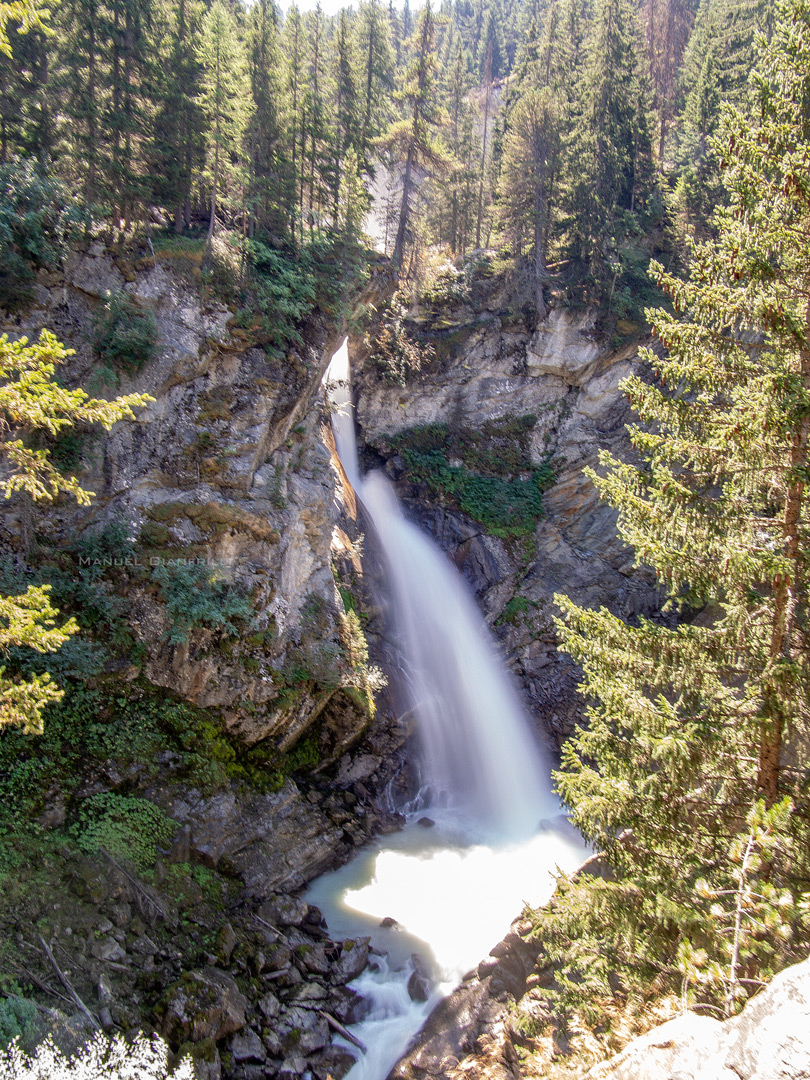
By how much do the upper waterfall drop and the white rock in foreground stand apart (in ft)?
36.1

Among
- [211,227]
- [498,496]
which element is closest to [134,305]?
[211,227]

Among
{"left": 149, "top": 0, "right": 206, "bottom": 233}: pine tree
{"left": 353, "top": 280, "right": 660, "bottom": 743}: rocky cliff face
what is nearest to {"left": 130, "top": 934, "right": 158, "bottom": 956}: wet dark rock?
{"left": 353, "top": 280, "right": 660, "bottom": 743}: rocky cliff face

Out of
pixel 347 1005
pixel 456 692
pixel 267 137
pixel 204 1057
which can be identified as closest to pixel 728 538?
pixel 204 1057

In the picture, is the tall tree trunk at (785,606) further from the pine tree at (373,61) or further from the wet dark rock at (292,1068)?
the pine tree at (373,61)

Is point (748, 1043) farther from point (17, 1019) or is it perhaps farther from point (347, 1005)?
point (347, 1005)

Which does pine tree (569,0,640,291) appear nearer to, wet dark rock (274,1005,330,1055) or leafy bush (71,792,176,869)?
leafy bush (71,792,176,869)

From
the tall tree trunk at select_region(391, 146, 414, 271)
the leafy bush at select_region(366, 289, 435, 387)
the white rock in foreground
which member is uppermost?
the tall tree trunk at select_region(391, 146, 414, 271)

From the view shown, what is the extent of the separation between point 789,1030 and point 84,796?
10027mm

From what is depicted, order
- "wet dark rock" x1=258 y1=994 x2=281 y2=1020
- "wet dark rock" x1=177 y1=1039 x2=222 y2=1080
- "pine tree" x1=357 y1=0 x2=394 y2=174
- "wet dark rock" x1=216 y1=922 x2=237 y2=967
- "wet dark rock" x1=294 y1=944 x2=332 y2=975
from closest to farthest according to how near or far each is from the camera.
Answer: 1. "wet dark rock" x1=177 y1=1039 x2=222 y2=1080
2. "wet dark rock" x1=258 y1=994 x2=281 y2=1020
3. "wet dark rock" x1=216 y1=922 x2=237 y2=967
4. "wet dark rock" x1=294 y1=944 x2=332 y2=975
5. "pine tree" x1=357 y1=0 x2=394 y2=174

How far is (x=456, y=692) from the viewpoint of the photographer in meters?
18.4

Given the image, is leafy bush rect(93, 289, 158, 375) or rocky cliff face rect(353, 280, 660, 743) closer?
leafy bush rect(93, 289, 158, 375)

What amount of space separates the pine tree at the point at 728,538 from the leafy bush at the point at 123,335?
10393mm

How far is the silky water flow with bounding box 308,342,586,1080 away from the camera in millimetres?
11055

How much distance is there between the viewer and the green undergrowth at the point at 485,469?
70.3 ft
